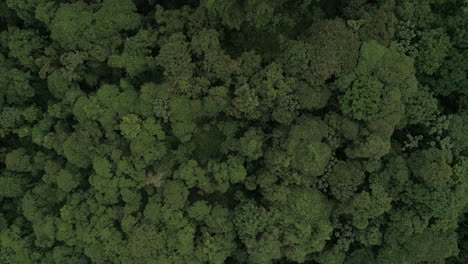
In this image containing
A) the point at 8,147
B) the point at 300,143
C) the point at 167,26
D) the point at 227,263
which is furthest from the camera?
the point at 8,147

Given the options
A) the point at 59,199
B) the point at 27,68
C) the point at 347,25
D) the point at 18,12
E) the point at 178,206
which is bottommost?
the point at 59,199

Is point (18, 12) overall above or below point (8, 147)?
above

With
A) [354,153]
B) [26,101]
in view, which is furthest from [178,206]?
[26,101]

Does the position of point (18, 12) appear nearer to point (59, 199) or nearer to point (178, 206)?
point (59, 199)

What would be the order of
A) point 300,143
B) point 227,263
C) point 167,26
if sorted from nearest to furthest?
point 300,143
point 167,26
point 227,263

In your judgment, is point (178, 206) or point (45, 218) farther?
point (45, 218)

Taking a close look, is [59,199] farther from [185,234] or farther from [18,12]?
[18,12]
